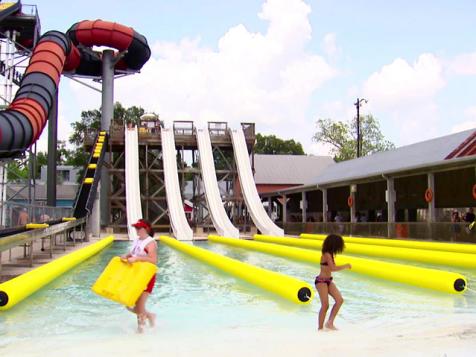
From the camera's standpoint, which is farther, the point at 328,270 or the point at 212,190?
the point at 212,190

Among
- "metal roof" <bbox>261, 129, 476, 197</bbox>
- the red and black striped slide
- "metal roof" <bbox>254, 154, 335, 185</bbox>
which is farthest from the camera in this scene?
"metal roof" <bbox>254, 154, 335, 185</bbox>

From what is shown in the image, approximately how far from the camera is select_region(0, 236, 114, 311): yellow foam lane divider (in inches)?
278

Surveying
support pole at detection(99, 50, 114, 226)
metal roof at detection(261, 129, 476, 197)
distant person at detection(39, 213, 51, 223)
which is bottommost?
distant person at detection(39, 213, 51, 223)

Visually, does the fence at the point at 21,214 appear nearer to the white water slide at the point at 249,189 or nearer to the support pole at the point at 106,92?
the white water slide at the point at 249,189

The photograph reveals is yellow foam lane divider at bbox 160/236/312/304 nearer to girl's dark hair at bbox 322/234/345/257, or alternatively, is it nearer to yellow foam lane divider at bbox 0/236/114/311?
girl's dark hair at bbox 322/234/345/257

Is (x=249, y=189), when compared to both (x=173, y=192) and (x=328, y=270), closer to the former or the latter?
(x=173, y=192)

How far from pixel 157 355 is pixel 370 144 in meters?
63.8

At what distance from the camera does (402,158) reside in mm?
27344

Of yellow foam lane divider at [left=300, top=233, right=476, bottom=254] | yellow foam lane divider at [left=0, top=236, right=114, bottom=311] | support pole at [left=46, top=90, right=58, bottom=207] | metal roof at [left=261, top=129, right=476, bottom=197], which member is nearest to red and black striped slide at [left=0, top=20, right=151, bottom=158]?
support pole at [left=46, top=90, right=58, bottom=207]

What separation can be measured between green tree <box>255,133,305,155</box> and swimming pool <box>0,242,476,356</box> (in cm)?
7051

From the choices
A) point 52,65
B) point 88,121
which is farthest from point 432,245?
point 88,121

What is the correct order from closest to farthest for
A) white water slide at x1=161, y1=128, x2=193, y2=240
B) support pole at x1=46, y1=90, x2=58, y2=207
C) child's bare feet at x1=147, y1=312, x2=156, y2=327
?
child's bare feet at x1=147, y1=312, x2=156, y2=327 → white water slide at x1=161, y1=128, x2=193, y2=240 → support pole at x1=46, y1=90, x2=58, y2=207

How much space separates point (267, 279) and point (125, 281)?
3.72m

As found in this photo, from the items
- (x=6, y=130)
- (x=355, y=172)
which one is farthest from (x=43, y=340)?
(x=355, y=172)
